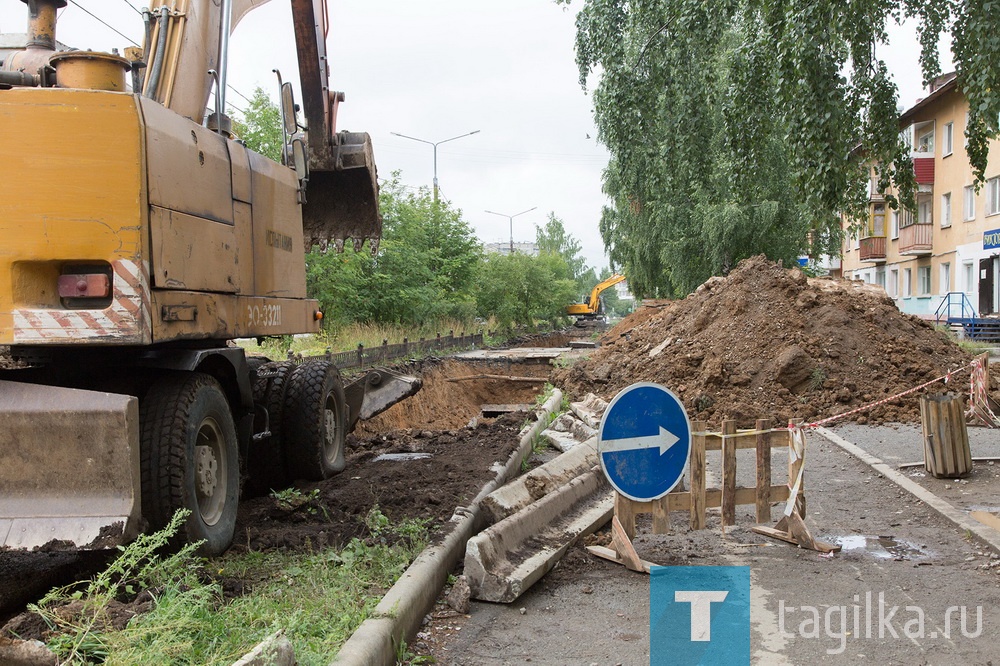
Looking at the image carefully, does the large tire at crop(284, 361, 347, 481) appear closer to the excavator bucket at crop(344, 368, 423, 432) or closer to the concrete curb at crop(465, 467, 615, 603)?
the concrete curb at crop(465, 467, 615, 603)

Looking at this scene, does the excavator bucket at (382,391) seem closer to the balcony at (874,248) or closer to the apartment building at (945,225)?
the apartment building at (945,225)

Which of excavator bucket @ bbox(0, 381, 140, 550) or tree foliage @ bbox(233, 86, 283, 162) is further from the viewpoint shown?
tree foliage @ bbox(233, 86, 283, 162)

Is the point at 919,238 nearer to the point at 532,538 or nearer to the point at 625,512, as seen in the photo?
the point at 625,512

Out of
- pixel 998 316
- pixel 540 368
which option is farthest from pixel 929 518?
pixel 998 316

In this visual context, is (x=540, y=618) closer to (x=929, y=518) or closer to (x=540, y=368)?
(x=929, y=518)

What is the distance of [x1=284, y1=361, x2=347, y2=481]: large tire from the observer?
7605 mm

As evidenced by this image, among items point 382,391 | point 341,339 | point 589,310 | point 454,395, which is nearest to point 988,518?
point 382,391

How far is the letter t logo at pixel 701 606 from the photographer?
457 cm

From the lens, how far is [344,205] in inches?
334

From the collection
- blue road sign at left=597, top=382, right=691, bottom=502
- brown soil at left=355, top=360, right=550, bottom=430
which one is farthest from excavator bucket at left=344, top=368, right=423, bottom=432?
blue road sign at left=597, top=382, right=691, bottom=502

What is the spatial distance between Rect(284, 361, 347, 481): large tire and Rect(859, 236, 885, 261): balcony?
43349mm

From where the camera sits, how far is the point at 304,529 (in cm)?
610

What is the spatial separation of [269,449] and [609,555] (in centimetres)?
339

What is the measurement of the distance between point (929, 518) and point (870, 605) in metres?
2.53
